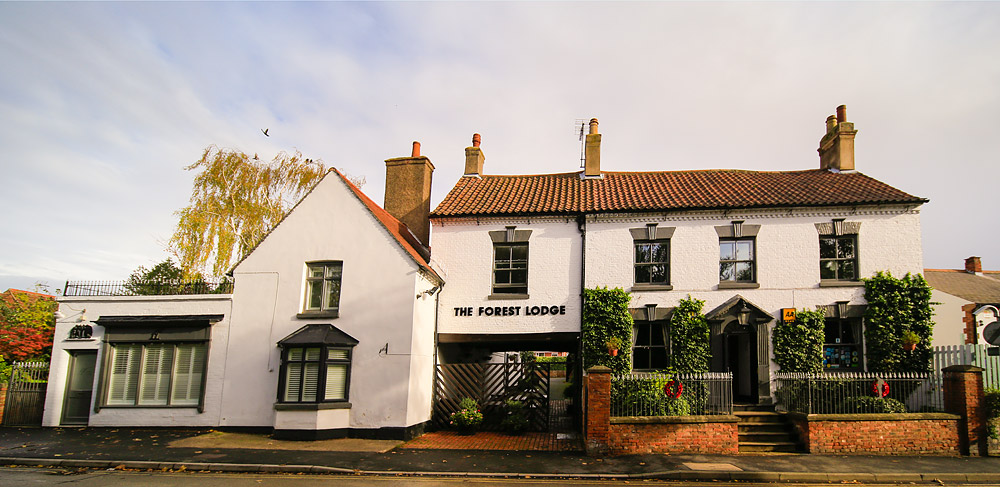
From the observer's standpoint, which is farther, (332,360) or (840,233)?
(840,233)

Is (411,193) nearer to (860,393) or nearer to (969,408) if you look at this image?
(860,393)

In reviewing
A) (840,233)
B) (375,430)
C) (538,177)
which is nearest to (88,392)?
(375,430)

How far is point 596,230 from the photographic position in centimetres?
1805

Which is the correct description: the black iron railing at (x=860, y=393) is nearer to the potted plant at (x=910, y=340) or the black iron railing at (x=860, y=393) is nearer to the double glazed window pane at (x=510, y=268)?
the potted plant at (x=910, y=340)

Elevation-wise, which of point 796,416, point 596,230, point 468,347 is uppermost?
point 596,230

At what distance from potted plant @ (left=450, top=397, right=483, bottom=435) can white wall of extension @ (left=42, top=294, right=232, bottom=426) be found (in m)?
6.75

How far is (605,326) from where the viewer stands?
17141 millimetres

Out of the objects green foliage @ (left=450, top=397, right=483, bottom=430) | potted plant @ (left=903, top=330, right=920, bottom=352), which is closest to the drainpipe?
green foliage @ (left=450, top=397, right=483, bottom=430)

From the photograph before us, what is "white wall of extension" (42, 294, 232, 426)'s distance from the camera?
661 inches

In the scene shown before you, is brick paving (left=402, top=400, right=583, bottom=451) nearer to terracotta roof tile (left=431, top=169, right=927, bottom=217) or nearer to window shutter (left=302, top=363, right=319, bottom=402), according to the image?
window shutter (left=302, top=363, right=319, bottom=402)

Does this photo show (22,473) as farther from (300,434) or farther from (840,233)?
(840,233)

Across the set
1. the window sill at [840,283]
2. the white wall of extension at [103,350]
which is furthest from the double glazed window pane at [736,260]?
the white wall of extension at [103,350]

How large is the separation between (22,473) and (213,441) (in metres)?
3.95

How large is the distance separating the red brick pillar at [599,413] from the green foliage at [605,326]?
3.16m
